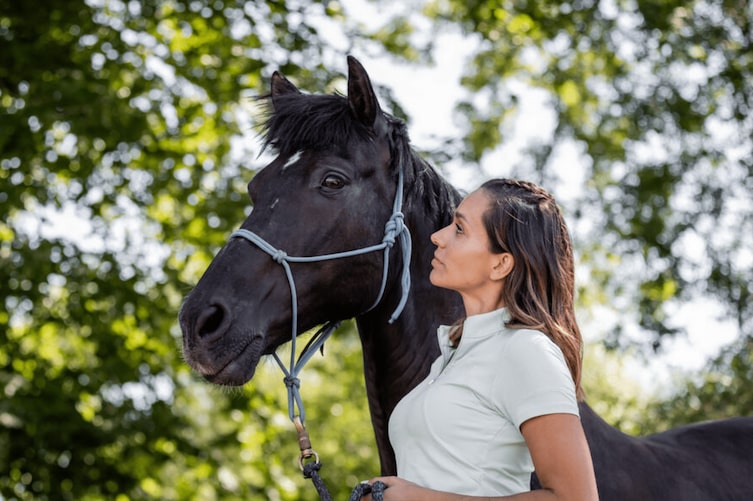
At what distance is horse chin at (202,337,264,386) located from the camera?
2.53 metres

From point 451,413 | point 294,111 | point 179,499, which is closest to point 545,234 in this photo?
point 451,413

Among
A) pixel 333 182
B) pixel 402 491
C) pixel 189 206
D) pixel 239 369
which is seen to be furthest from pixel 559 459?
pixel 189 206

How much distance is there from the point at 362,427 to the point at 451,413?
42.2 feet

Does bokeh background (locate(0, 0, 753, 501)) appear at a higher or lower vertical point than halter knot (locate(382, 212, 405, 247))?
lower

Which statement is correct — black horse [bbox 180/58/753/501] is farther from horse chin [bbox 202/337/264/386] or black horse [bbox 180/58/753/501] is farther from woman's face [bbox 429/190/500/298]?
woman's face [bbox 429/190/500/298]

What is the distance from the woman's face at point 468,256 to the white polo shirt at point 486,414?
15cm

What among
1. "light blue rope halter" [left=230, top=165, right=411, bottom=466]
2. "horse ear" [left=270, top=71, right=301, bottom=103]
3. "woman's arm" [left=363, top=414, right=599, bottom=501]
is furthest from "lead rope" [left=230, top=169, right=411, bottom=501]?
"woman's arm" [left=363, top=414, right=599, bottom=501]

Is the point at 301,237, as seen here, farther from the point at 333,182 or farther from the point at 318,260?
the point at 333,182

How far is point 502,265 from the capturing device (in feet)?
6.81

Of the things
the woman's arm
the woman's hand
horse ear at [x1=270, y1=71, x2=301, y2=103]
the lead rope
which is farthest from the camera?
horse ear at [x1=270, y1=71, x2=301, y2=103]

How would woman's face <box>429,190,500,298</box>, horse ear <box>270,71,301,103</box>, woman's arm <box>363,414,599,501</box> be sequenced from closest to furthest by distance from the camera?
1. woman's arm <box>363,414,599,501</box>
2. woman's face <box>429,190,500,298</box>
3. horse ear <box>270,71,301,103</box>

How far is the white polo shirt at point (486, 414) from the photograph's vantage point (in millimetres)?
1817

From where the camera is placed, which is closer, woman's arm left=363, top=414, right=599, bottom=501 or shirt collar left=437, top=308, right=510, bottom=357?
woman's arm left=363, top=414, right=599, bottom=501

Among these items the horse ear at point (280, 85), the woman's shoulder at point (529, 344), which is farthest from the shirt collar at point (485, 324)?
the horse ear at point (280, 85)
